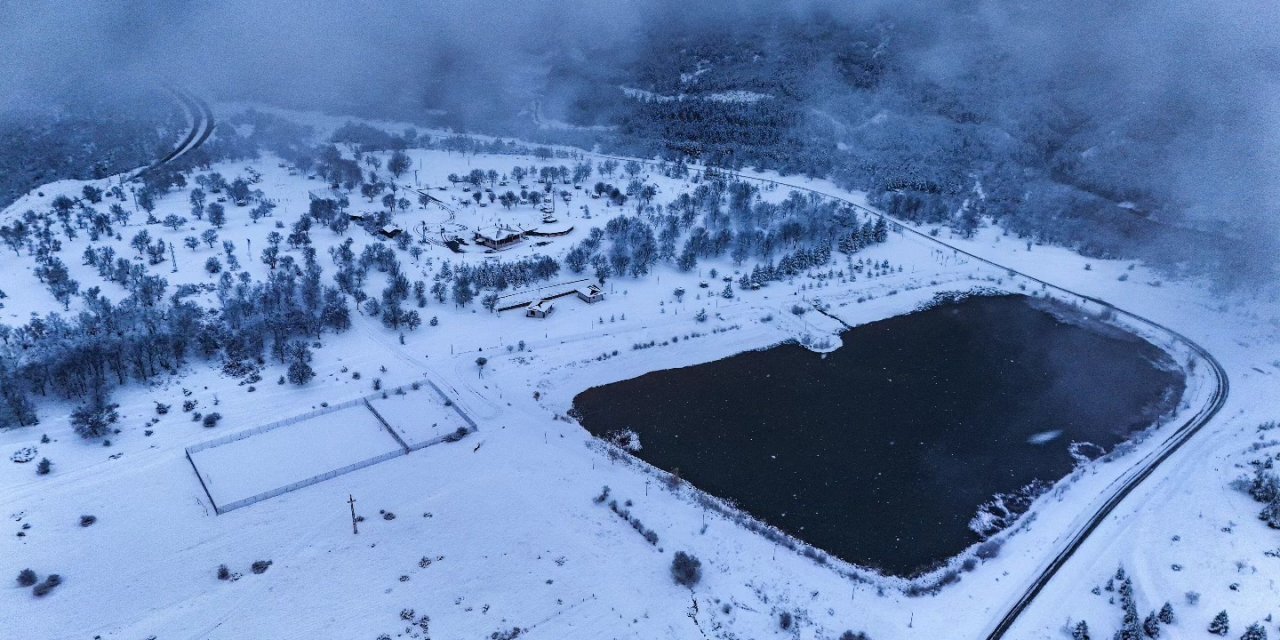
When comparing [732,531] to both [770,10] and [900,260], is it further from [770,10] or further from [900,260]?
[770,10]

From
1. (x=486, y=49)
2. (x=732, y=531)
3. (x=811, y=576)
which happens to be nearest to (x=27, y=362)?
(x=732, y=531)

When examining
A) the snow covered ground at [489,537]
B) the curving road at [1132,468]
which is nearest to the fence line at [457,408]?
the snow covered ground at [489,537]

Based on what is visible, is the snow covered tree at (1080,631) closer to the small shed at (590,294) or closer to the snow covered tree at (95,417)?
the small shed at (590,294)

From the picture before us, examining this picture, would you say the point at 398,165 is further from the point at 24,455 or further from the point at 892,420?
the point at 892,420

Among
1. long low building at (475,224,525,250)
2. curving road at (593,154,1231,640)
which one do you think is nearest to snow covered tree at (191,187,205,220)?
long low building at (475,224,525,250)

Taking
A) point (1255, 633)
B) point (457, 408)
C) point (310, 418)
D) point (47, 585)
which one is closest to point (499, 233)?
point (457, 408)

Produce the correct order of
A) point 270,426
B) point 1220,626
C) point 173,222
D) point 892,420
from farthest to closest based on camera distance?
point 173,222, point 892,420, point 270,426, point 1220,626
